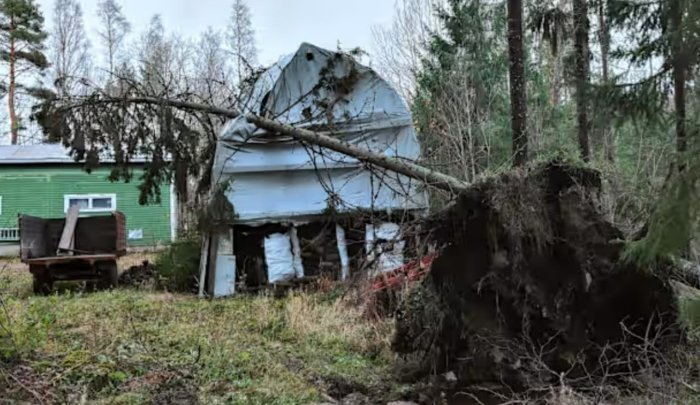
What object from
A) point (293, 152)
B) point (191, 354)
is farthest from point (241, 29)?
point (191, 354)

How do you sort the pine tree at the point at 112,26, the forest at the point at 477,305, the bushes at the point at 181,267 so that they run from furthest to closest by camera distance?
the pine tree at the point at 112,26 < the bushes at the point at 181,267 < the forest at the point at 477,305

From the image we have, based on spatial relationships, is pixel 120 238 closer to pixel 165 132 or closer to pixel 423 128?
pixel 165 132

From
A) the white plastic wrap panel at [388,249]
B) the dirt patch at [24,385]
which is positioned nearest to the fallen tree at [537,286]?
the white plastic wrap panel at [388,249]

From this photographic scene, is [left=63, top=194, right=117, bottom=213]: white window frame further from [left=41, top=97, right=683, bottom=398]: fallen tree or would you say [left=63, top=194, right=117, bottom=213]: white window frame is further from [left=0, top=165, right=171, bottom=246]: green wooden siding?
[left=41, top=97, right=683, bottom=398]: fallen tree

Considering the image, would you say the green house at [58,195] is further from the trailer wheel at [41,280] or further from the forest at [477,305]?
the forest at [477,305]

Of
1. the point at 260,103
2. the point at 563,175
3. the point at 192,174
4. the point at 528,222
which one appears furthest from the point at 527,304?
the point at 192,174

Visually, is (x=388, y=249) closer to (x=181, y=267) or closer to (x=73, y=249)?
(x=181, y=267)

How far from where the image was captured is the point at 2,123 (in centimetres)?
2689

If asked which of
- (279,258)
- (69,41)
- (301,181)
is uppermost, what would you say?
(69,41)

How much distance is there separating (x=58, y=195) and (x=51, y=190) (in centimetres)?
27

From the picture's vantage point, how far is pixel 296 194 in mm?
9945

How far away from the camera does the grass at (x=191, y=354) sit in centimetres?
403

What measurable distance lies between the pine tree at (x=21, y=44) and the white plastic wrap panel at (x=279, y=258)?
19092mm

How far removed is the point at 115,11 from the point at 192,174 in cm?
2495
